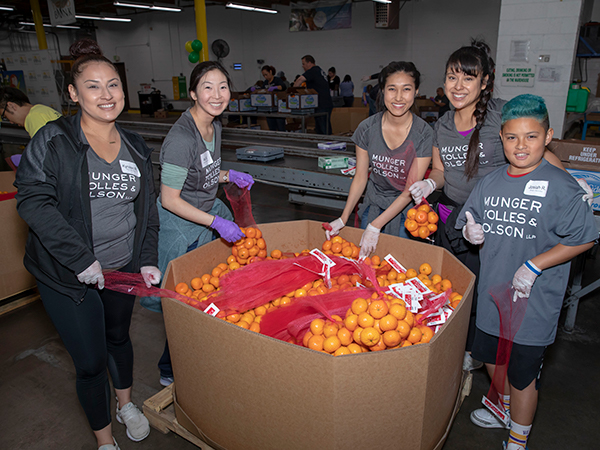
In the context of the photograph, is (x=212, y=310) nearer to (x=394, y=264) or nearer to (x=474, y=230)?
(x=394, y=264)

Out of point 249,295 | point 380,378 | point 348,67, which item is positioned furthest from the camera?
point 348,67

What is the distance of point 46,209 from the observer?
4.85 ft

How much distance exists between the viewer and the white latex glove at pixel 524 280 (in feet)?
5.08

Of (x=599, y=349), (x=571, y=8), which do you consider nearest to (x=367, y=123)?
(x=599, y=349)

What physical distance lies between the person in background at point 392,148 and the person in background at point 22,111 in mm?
2351

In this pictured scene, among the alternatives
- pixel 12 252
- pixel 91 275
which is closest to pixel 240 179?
pixel 91 275

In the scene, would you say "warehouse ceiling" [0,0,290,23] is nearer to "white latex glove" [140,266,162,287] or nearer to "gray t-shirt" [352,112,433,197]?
"gray t-shirt" [352,112,433,197]

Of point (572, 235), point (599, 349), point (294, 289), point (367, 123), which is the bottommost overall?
point (599, 349)

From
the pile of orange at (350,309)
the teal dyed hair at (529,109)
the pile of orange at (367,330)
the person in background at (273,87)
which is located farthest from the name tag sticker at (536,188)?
the person in background at (273,87)

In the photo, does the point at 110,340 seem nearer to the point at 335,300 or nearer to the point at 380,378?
the point at 335,300

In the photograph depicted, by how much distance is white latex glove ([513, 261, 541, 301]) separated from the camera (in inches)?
60.9

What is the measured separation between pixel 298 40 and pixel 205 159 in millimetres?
14611

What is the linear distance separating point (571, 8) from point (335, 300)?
5077 millimetres

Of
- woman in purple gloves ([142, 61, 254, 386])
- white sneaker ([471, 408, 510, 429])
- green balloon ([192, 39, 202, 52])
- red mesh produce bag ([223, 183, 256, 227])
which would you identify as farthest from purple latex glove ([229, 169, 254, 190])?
green balloon ([192, 39, 202, 52])
